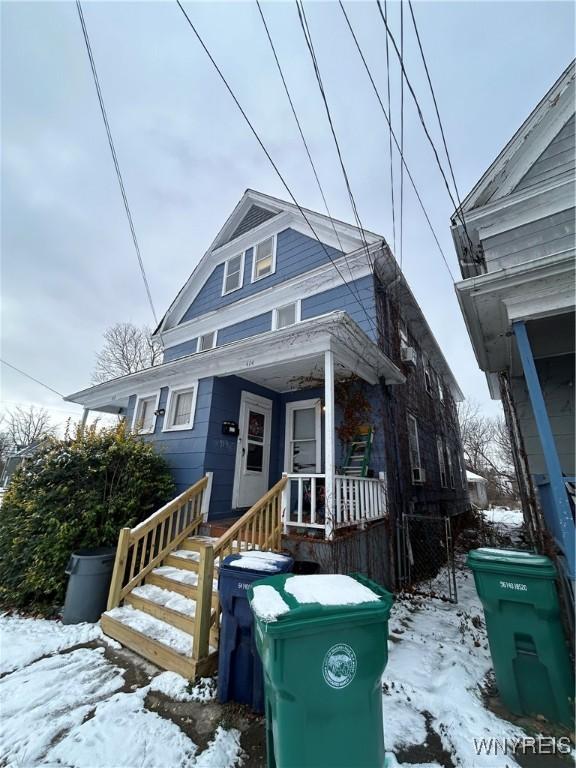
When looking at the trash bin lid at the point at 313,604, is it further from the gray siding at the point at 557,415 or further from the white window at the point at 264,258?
the white window at the point at 264,258

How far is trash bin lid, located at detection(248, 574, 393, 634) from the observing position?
146 centimetres

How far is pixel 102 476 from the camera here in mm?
4730

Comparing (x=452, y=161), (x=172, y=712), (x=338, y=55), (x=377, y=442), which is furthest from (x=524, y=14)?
(x=172, y=712)

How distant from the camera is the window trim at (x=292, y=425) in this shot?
19.4 feet

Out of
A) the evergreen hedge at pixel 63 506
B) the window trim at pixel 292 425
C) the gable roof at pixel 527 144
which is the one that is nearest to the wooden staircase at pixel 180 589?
the evergreen hedge at pixel 63 506

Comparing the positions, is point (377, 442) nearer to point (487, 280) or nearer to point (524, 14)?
point (487, 280)

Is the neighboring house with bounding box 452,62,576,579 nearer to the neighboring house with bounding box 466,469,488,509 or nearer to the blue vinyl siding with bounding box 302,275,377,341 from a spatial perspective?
the blue vinyl siding with bounding box 302,275,377,341

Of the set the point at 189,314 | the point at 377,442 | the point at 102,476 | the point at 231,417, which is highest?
the point at 189,314

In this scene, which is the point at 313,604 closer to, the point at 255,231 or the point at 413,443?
the point at 413,443

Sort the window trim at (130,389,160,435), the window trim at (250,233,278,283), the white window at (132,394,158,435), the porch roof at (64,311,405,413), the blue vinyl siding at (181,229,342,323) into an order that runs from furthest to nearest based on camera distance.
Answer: the window trim at (250,233,278,283) → the blue vinyl siding at (181,229,342,323) → the white window at (132,394,158,435) → the window trim at (130,389,160,435) → the porch roof at (64,311,405,413)

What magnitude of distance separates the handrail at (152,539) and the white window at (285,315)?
392 cm

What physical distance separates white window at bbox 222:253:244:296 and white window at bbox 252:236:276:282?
1.62 feet

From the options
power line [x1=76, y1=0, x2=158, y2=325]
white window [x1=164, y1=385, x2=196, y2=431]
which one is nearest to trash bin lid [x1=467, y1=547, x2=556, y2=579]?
white window [x1=164, y1=385, x2=196, y2=431]

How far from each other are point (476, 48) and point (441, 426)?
9.14 meters
